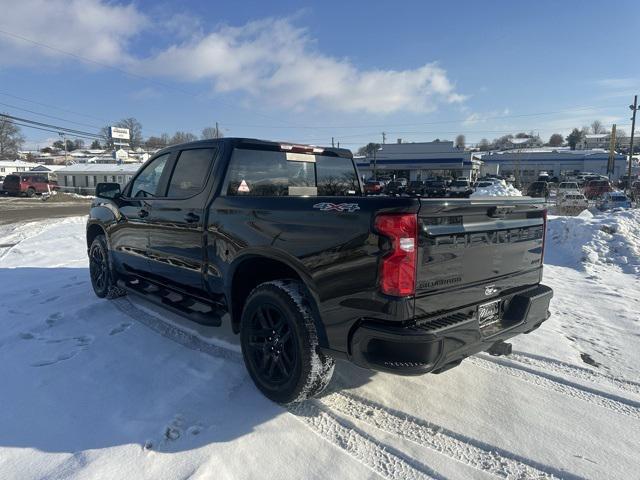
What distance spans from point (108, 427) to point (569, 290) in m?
6.28

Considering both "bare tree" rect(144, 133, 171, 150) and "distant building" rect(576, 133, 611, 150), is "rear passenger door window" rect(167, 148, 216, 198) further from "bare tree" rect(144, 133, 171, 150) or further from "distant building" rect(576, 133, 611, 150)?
"distant building" rect(576, 133, 611, 150)

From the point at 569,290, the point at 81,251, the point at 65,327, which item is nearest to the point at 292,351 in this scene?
the point at 65,327

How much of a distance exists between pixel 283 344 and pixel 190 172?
2.00 metres

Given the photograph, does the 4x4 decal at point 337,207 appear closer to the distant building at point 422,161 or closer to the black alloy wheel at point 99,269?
the black alloy wheel at point 99,269

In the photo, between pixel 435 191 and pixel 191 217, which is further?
pixel 191 217

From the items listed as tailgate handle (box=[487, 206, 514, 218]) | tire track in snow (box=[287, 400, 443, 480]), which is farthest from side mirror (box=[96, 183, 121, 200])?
tailgate handle (box=[487, 206, 514, 218])

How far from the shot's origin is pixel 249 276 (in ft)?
12.1

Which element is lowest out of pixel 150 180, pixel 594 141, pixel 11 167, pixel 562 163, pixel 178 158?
pixel 150 180

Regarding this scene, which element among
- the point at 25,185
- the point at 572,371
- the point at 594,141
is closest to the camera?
the point at 572,371

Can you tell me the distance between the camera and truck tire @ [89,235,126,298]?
5.62m

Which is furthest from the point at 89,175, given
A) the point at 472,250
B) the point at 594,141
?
the point at 594,141

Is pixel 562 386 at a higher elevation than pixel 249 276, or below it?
below

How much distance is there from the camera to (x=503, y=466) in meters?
2.59

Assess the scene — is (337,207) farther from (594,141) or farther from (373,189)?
(594,141)
